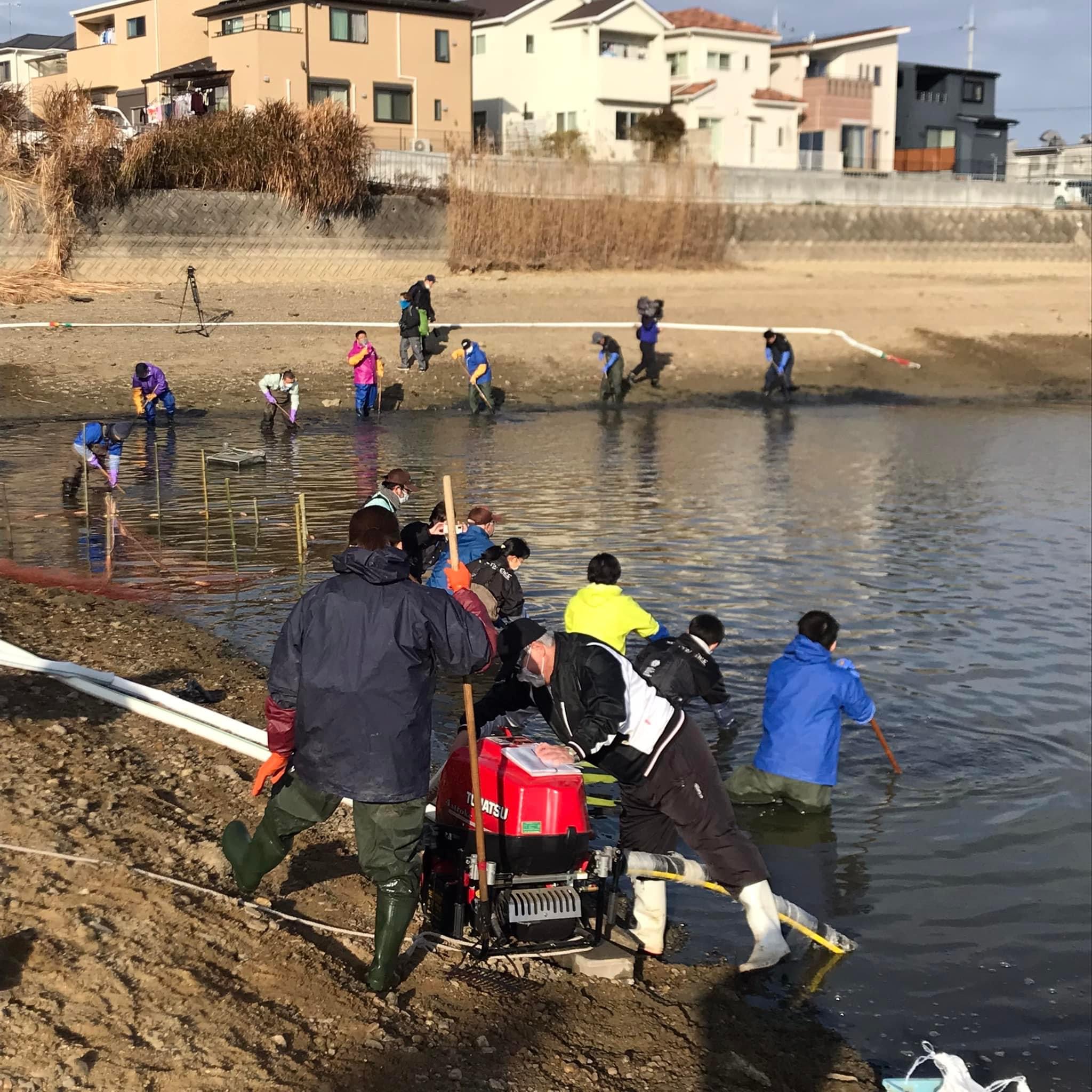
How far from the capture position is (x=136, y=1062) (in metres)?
4.47

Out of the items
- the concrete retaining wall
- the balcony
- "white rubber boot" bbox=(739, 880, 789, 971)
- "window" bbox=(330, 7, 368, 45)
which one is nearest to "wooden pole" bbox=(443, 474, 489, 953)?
"white rubber boot" bbox=(739, 880, 789, 971)

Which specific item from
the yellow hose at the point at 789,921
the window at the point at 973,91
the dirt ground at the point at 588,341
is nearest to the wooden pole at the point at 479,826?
the yellow hose at the point at 789,921

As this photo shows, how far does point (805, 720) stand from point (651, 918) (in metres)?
1.95

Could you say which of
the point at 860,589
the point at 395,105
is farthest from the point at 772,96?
the point at 860,589

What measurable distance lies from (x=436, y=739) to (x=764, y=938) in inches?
131

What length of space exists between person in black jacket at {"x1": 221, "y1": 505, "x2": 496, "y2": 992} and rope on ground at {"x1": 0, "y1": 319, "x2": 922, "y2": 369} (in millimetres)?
23609

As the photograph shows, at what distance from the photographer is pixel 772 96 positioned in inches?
2397

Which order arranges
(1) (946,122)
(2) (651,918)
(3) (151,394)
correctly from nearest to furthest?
(2) (651,918) < (3) (151,394) < (1) (946,122)

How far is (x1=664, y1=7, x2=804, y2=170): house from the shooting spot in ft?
193

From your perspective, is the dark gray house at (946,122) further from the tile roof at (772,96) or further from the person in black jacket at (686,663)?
the person in black jacket at (686,663)

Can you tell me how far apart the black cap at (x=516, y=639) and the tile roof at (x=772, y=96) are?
58.4 metres

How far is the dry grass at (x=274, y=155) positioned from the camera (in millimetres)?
32156

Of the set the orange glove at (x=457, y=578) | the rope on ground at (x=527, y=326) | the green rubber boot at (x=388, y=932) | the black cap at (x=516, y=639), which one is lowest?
the green rubber boot at (x=388, y=932)

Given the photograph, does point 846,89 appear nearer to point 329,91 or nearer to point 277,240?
point 329,91
